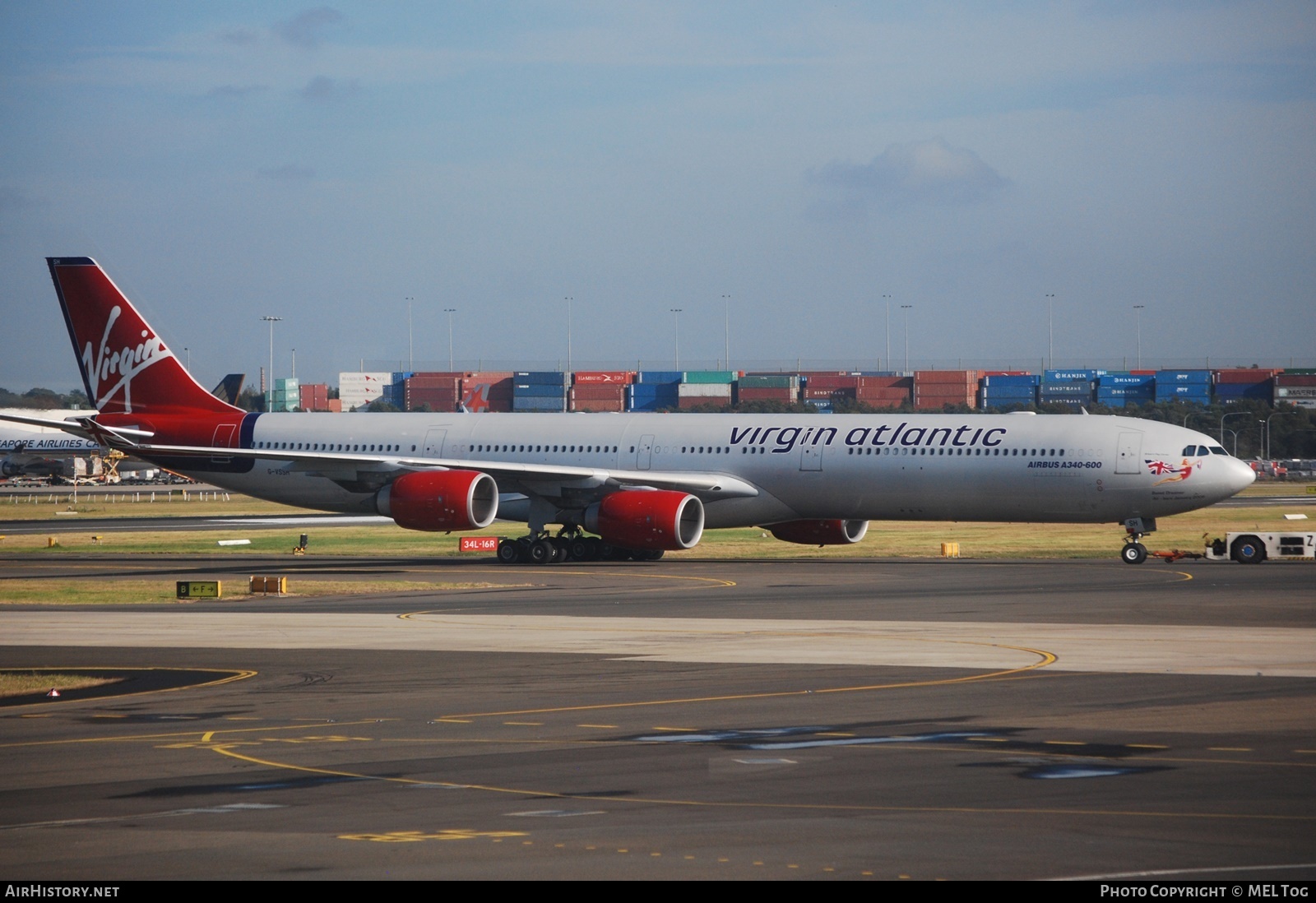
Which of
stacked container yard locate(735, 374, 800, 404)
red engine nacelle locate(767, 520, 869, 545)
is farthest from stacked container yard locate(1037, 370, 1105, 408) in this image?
red engine nacelle locate(767, 520, 869, 545)

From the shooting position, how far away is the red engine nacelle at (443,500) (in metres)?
47.7

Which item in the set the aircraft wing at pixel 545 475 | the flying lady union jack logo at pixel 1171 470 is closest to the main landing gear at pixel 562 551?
the aircraft wing at pixel 545 475

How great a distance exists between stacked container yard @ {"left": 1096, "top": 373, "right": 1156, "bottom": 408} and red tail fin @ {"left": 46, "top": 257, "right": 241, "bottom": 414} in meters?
151

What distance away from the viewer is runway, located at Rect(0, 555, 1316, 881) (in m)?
11.6

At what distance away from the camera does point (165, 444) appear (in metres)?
56.5

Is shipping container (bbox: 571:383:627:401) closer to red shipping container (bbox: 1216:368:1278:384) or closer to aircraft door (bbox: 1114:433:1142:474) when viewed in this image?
red shipping container (bbox: 1216:368:1278:384)

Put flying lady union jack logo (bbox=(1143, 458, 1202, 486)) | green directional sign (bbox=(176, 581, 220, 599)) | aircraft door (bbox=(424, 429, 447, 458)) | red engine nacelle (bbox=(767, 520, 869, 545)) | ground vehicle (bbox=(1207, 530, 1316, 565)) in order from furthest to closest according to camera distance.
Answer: aircraft door (bbox=(424, 429, 447, 458))
red engine nacelle (bbox=(767, 520, 869, 545))
ground vehicle (bbox=(1207, 530, 1316, 565))
flying lady union jack logo (bbox=(1143, 458, 1202, 486))
green directional sign (bbox=(176, 581, 220, 599))

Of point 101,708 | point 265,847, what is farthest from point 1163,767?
point 101,708

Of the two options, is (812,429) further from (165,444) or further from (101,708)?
(101,708)

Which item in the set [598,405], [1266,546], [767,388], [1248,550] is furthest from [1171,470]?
[598,405]

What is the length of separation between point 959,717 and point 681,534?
1143 inches

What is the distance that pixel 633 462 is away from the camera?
51.9 m

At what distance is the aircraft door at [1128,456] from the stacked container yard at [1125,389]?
489 feet

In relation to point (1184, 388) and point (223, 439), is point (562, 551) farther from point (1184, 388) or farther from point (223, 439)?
point (1184, 388)
